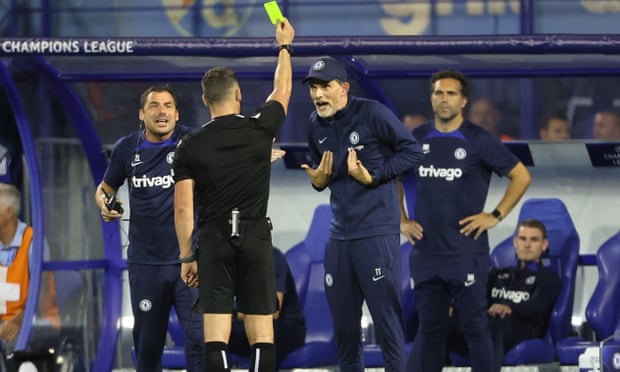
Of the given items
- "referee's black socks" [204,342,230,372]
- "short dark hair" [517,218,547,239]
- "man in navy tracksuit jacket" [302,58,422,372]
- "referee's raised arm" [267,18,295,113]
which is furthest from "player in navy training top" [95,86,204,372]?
"short dark hair" [517,218,547,239]

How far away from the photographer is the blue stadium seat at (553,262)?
867 centimetres

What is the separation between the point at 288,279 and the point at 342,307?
1.50 metres

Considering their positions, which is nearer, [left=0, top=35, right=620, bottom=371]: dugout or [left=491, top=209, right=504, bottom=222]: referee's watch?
[left=491, top=209, right=504, bottom=222]: referee's watch

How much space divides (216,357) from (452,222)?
2024 millimetres

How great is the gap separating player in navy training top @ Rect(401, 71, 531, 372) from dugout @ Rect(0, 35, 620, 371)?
28.3 inches

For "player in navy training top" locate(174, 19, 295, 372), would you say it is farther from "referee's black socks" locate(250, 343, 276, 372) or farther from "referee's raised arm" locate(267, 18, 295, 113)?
"referee's raised arm" locate(267, 18, 295, 113)

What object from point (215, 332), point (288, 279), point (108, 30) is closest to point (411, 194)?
point (288, 279)

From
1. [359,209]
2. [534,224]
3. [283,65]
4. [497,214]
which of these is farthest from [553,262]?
[283,65]

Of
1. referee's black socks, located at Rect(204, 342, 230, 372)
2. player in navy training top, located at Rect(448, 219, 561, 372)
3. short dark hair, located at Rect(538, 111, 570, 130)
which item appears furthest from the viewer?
short dark hair, located at Rect(538, 111, 570, 130)

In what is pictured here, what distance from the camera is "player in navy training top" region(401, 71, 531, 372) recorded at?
8.14 m

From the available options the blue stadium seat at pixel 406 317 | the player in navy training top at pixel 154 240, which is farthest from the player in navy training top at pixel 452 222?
the player in navy training top at pixel 154 240

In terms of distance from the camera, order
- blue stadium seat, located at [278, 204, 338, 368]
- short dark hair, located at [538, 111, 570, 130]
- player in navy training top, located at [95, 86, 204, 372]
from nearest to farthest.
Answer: player in navy training top, located at [95, 86, 204, 372] → short dark hair, located at [538, 111, 570, 130] → blue stadium seat, located at [278, 204, 338, 368]

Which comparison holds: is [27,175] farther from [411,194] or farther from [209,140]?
[209,140]

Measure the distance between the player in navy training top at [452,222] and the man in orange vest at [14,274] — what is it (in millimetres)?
2533
